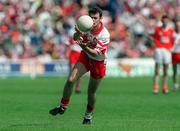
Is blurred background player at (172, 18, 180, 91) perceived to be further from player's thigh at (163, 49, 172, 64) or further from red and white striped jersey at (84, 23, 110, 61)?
red and white striped jersey at (84, 23, 110, 61)

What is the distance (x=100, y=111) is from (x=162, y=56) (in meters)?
7.62

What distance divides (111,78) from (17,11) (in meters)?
6.98

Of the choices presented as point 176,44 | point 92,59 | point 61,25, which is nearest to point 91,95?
point 92,59

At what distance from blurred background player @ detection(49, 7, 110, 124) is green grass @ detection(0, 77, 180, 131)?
17.2 inches

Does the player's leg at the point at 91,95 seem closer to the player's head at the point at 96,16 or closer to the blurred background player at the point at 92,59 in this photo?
the blurred background player at the point at 92,59

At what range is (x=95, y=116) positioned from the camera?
53.2ft

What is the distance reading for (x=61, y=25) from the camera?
1534 inches

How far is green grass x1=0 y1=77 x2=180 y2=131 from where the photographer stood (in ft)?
44.9

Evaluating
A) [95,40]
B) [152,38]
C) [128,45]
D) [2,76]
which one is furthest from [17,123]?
[128,45]

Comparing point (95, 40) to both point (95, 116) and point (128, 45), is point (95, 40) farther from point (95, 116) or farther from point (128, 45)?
point (128, 45)

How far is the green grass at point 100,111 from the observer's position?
13672 mm

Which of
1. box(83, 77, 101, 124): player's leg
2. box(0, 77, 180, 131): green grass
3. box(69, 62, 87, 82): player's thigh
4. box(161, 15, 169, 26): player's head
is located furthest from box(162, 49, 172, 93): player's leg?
box(69, 62, 87, 82): player's thigh

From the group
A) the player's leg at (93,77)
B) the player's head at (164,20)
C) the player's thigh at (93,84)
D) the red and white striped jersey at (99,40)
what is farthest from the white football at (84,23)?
the player's head at (164,20)

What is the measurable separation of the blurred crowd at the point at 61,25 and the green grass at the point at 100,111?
9875 millimetres
